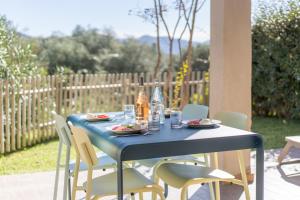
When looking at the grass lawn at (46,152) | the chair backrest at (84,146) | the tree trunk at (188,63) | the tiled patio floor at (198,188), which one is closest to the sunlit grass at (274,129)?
the grass lawn at (46,152)

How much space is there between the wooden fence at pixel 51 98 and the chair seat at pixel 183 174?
3385 mm

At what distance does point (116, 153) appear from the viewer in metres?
2.37

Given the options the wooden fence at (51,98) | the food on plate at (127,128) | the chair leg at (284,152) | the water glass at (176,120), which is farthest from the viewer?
the wooden fence at (51,98)

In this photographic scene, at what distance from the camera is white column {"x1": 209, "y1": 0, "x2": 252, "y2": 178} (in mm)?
4051

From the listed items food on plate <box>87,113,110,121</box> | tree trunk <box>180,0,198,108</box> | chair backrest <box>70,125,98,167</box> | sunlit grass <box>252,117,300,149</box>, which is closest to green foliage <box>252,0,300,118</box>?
sunlit grass <box>252,117,300,149</box>

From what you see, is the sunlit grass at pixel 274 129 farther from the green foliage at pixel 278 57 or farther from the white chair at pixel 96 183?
the white chair at pixel 96 183

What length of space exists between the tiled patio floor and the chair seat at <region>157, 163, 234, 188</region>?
81 centimetres

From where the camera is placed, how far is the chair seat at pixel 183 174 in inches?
108

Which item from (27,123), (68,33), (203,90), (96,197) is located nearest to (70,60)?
(68,33)

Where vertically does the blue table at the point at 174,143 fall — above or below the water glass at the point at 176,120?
below

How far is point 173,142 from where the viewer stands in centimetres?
243

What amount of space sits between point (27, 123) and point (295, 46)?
4.90 meters

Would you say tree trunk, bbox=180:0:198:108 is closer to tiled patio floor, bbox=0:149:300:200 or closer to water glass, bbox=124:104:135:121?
tiled patio floor, bbox=0:149:300:200

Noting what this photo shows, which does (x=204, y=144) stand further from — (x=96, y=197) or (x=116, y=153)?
(x=96, y=197)
